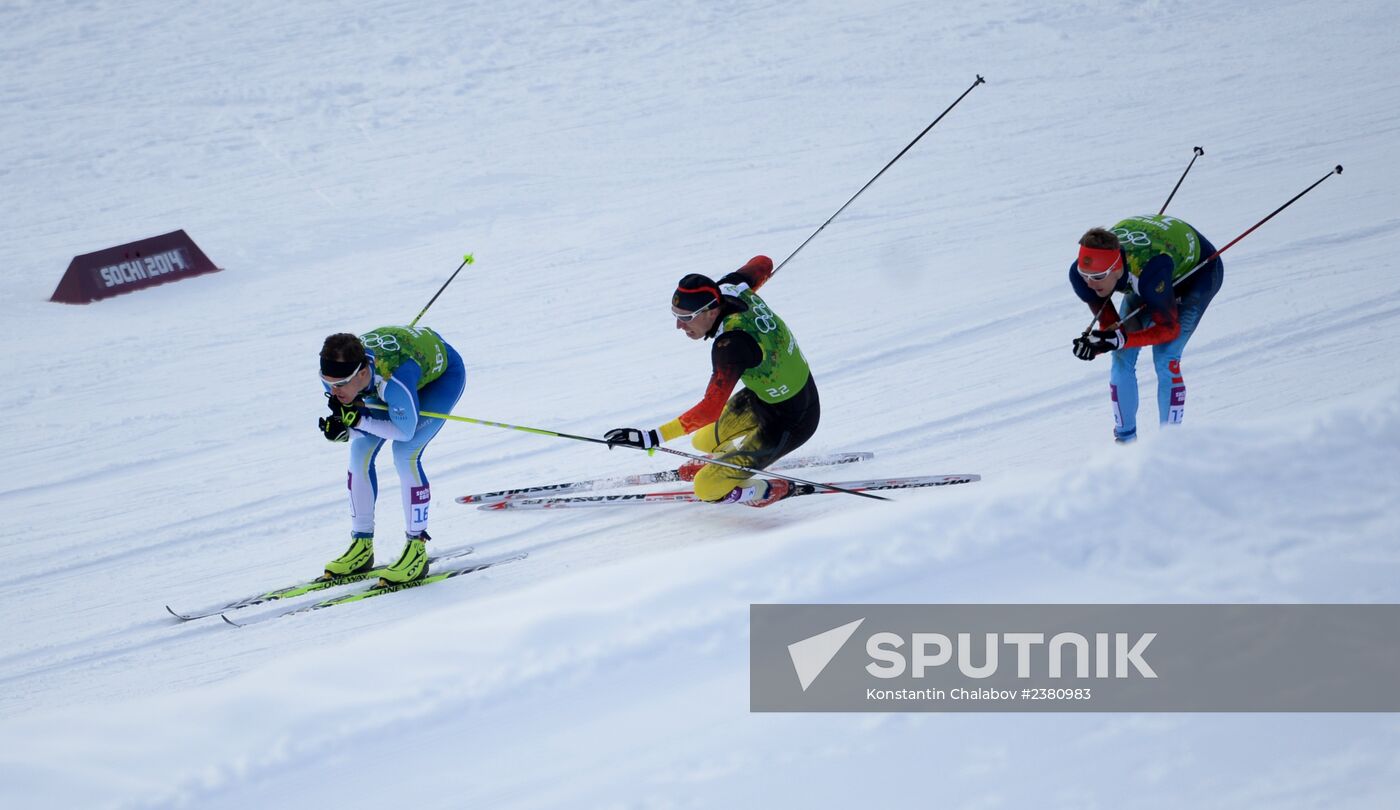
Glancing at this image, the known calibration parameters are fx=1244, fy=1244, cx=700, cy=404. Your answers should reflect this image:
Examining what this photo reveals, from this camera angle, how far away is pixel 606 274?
9852 mm

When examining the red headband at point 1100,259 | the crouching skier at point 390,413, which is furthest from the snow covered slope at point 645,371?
the red headband at point 1100,259

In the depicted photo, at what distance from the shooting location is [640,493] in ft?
20.5

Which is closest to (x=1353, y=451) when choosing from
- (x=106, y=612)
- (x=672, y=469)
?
(x=672, y=469)

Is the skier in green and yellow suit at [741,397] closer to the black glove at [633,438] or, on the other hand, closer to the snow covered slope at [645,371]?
the black glove at [633,438]

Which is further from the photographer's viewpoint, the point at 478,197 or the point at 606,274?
the point at 478,197

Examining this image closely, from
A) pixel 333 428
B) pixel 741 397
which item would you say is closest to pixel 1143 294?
pixel 741 397

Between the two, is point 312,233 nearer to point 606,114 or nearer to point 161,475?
point 606,114

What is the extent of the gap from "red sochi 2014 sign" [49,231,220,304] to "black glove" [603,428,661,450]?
22.3 ft

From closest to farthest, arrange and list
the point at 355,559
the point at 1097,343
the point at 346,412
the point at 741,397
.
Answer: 1. the point at 346,412
2. the point at 1097,343
3. the point at 355,559
4. the point at 741,397

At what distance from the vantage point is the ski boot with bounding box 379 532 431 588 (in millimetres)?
5340

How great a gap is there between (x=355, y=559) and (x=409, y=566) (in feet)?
0.88

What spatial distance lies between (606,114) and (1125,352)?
31.4ft

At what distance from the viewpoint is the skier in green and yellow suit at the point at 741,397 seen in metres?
5.28

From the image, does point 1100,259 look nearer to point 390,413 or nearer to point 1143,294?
point 1143,294
